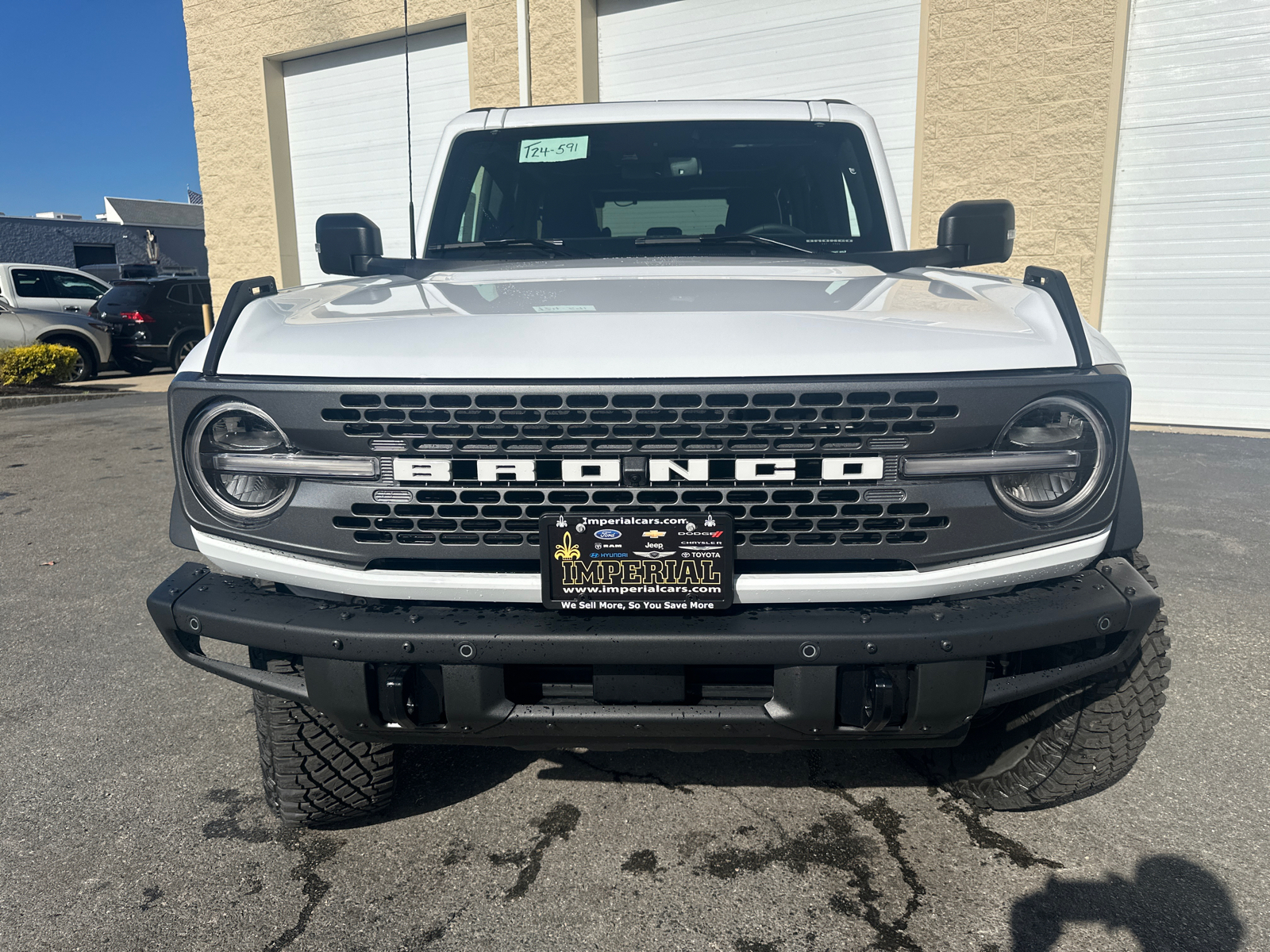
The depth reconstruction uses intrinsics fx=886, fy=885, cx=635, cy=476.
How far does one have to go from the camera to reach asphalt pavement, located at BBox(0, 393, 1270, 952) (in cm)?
199

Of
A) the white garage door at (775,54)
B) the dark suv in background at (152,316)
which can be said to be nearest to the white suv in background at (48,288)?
the dark suv in background at (152,316)

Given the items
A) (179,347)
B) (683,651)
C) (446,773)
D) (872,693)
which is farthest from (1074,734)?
(179,347)

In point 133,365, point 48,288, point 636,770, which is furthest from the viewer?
point 48,288

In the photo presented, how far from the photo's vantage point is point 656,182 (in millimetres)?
3266

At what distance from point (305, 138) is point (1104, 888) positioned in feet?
44.0

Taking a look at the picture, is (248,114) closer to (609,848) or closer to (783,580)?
(609,848)

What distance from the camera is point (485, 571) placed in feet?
6.14

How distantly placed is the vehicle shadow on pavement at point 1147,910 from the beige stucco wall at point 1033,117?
720 centimetres

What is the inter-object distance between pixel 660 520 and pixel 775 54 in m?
8.92

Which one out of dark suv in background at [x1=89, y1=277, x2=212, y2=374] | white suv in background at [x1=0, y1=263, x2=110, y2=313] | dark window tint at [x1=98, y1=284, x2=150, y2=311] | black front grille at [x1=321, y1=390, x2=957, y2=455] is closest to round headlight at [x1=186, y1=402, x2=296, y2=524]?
black front grille at [x1=321, y1=390, x2=957, y2=455]

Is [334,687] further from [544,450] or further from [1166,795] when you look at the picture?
[1166,795]

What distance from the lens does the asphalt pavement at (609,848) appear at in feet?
6.53

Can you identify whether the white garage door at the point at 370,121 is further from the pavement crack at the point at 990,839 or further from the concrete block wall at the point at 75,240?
the concrete block wall at the point at 75,240

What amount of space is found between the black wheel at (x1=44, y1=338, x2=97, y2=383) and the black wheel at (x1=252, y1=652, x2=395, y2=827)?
531 inches
